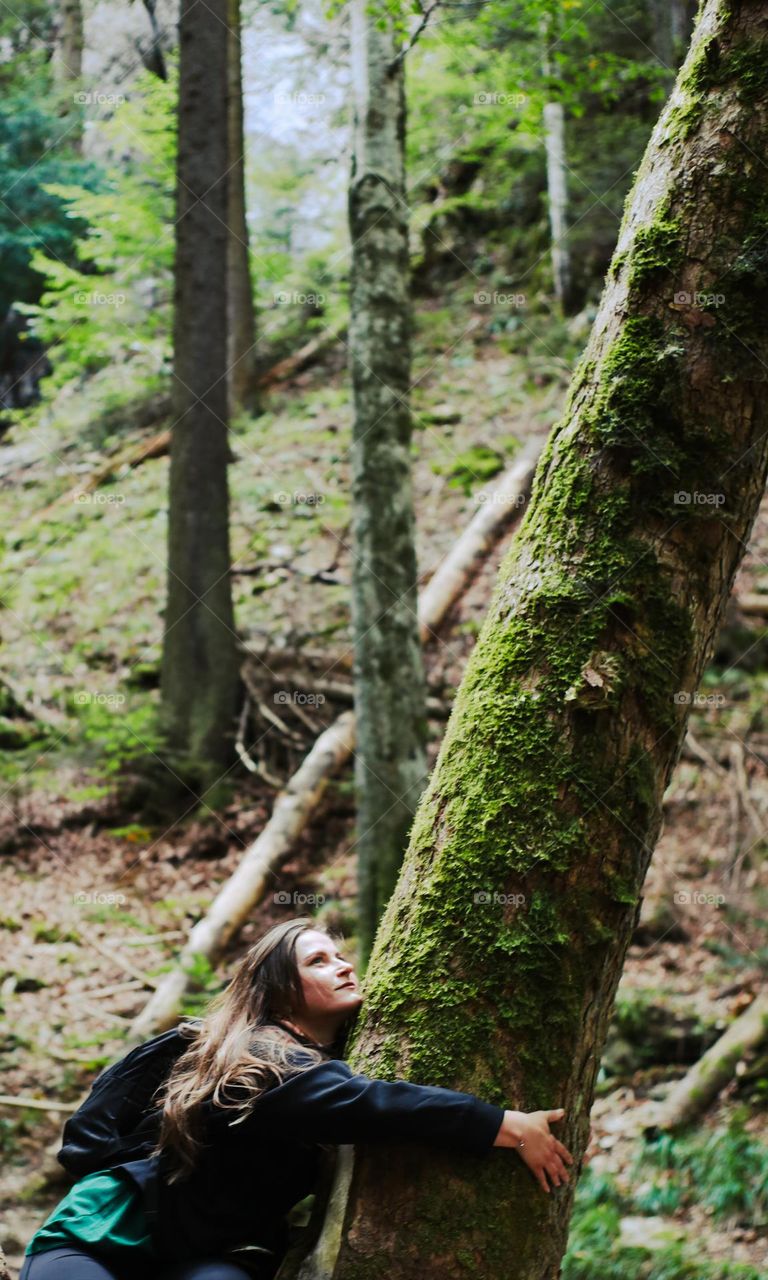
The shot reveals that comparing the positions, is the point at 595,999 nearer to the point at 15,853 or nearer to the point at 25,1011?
the point at 25,1011

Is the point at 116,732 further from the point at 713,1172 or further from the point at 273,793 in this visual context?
the point at 713,1172

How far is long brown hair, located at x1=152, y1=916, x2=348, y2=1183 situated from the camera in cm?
196

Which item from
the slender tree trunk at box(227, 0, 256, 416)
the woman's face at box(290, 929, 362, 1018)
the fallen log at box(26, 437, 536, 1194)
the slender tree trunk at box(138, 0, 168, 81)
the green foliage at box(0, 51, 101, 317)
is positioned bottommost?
the fallen log at box(26, 437, 536, 1194)

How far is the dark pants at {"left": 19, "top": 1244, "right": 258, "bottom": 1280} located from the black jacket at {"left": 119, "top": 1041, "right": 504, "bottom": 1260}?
0.10 ft

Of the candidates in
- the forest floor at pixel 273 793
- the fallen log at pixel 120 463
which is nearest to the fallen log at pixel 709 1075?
the forest floor at pixel 273 793

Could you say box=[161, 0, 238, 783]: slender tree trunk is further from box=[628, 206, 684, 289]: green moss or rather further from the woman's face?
box=[628, 206, 684, 289]: green moss

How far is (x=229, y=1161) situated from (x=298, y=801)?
524 centimetres

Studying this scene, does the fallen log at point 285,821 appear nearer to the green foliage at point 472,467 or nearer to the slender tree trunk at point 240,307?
the green foliage at point 472,467

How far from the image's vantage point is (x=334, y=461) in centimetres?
1080

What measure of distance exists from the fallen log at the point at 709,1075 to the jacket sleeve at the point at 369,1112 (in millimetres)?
3843

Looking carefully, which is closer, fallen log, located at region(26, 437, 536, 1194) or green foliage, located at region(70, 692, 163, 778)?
fallen log, located at region(26, 437, 536, 1194)

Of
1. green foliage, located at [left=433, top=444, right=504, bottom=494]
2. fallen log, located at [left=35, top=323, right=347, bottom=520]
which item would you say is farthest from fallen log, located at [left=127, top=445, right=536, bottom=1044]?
fallen log, located at [left=35, top=323, right=347, bottom=520]

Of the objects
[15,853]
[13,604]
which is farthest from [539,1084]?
[13,604]

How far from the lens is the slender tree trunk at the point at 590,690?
1727 mm
